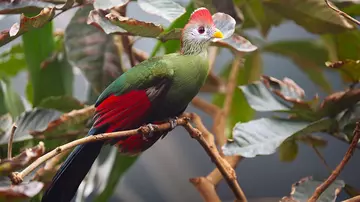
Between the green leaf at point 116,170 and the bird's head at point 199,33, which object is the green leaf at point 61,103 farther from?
the bird's head at point 199,33

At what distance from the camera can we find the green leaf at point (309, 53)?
112 cm

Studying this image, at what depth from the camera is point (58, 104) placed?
2.57 ft

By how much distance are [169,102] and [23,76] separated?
851 millimetres

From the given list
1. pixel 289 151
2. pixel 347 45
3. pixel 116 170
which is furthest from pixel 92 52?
pixel 347 45

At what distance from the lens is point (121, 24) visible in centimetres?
58

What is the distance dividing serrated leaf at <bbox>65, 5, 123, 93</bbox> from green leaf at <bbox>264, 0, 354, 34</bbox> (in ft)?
0.97

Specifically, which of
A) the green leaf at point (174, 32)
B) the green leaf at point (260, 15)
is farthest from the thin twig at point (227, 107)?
the green leaf at point (174, 32)

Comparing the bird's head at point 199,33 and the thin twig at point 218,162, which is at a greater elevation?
the bird's head at point 199,33

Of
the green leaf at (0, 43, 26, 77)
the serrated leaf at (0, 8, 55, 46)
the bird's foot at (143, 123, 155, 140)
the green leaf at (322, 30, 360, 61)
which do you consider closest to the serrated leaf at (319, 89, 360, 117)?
the green leaf at (322, 30, 360, 61)

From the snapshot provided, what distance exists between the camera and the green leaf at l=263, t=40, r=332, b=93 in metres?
1.12

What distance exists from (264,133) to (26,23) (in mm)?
374

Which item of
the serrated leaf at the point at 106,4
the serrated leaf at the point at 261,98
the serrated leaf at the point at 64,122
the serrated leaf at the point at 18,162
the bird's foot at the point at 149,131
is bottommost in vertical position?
the serrated leaf at the point at 64,122

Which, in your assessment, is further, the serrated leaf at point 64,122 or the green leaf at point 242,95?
the green leaf at point 242,95

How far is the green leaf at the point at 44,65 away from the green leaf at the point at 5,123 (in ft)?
0.38
